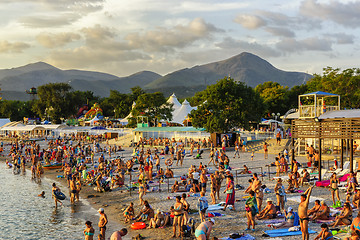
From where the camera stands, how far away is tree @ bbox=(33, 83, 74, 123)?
286 feet

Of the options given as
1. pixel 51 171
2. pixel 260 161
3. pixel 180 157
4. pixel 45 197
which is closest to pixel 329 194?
pixel 260 161

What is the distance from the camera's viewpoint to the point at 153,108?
5594cm

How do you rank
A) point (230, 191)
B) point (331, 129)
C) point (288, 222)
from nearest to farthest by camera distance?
1. point (288, 222)
2. point (230, 191)
3. point (331, 129)

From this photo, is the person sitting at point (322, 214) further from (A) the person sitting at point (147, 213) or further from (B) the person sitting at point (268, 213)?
(A) the person sitting at point (147, 213)

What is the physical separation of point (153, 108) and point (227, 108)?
21.0 meters

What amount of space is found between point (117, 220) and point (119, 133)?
41675 mm

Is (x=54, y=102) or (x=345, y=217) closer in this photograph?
(x=345, y=217)

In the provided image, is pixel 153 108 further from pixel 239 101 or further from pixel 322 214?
pixel 322 214

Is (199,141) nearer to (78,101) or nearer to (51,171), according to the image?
(51,171)

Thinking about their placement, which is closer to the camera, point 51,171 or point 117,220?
point 117,220

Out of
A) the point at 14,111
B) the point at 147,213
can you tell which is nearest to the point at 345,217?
the point at 147,213

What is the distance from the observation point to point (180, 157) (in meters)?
28.0

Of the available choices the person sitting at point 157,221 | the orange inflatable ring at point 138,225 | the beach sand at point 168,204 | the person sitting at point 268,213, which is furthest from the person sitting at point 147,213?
the person sitting at point 268,213

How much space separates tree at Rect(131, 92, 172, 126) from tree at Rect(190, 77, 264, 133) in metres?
17.3
